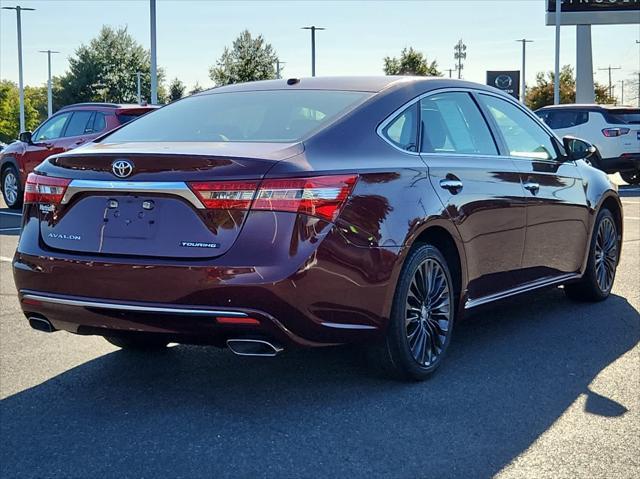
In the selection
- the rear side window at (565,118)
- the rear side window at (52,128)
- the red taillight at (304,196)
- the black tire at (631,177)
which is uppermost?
the rear side window at (565,118)

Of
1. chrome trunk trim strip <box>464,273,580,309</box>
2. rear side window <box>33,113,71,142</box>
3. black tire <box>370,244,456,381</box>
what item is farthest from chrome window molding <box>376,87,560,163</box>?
rear side window <box>33,113,71,142</box>

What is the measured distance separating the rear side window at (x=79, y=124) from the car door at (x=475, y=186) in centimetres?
937

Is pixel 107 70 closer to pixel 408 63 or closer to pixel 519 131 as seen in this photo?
pixel 408 63

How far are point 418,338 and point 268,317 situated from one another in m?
1.06

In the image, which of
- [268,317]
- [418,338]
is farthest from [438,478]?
[418,338]

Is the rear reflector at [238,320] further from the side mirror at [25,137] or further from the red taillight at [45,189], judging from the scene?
the side mirror at [25,137]

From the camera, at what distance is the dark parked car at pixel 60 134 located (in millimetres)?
13258

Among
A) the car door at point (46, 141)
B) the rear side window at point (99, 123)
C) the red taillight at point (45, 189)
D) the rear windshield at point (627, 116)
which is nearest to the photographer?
the red taillight at point (45, 189)

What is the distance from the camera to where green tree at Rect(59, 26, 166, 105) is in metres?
74.1

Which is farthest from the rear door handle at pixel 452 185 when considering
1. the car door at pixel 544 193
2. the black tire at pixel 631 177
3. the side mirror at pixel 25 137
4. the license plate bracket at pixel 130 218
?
the black tire at pixel 631 177

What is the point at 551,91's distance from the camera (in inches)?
2633

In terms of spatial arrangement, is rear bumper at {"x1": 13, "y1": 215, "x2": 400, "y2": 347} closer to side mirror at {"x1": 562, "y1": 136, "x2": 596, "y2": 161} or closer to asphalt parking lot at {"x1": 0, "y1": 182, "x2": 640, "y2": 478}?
asphalt parking lot at {"x1": 0, "y1": 182, "x2": 640, "y2": 478}

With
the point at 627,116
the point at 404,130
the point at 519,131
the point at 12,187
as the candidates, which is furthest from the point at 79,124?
the point at 627,116

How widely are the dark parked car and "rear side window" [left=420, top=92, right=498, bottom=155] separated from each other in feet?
27.1
